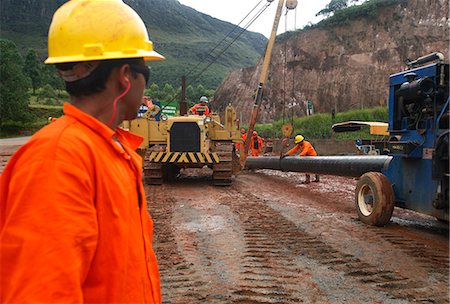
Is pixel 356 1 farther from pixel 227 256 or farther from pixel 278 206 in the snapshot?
pixel 227 256

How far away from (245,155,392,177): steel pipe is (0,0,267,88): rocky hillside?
5928 cm

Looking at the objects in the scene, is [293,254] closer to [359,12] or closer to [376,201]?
[376,201]

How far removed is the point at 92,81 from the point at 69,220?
0.51 metres

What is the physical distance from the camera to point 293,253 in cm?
493

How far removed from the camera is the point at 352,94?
125 feet

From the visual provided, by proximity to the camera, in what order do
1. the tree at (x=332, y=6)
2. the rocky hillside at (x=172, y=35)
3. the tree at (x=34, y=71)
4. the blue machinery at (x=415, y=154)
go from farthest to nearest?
the rocky hillside at (x=172, y=35), the tree at (x=34, y=71), the tree at (x=332, y=6), the blue machinery at (x=415, y=154)

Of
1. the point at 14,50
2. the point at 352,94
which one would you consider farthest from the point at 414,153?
the point at 14,50

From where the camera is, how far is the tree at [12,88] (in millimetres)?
35594

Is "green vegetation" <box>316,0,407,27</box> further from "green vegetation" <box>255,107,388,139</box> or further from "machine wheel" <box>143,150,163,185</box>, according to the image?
"machine wheel" <box>143,150,163,185</box>

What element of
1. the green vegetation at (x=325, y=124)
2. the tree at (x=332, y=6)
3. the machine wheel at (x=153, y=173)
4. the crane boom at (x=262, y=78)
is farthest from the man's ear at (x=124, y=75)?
the tree at (x=332, y=6)

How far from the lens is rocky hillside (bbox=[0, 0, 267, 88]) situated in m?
97.2

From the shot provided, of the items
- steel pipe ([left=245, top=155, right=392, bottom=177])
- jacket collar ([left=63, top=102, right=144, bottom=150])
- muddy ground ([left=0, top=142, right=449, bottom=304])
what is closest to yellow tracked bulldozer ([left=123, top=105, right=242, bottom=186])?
steel pipe ([left=245, top=155, right=392, bottom=177])

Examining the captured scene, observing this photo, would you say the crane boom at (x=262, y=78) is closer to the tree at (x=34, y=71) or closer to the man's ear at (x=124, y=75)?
the man's ear at (x=124, y=75)

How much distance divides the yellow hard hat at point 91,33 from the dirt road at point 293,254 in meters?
2.62
